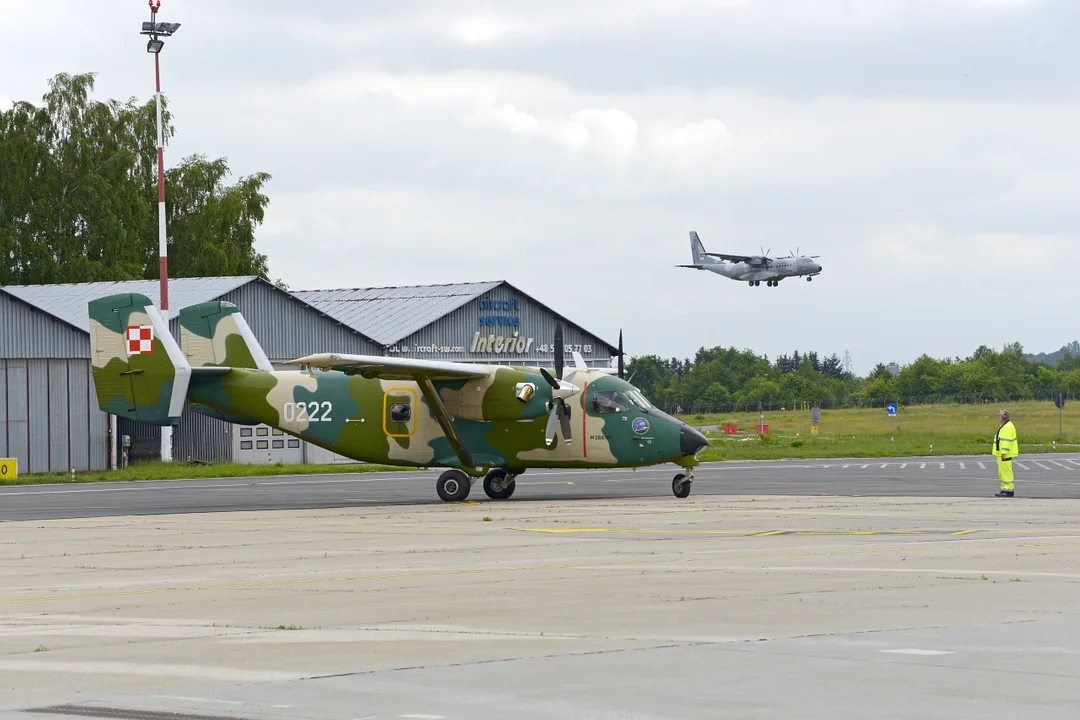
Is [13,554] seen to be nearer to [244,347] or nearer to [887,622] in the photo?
[887,622]

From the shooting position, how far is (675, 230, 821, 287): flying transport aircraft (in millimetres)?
103875

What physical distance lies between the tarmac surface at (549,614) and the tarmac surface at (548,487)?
16.9ft

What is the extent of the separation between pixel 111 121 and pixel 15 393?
38.0 metres

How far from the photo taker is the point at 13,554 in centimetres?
1923

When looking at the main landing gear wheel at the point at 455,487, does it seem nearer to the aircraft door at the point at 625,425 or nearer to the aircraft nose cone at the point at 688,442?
the aircraft door at the point at 625,425

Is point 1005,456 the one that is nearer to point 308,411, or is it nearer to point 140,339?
point 308,411

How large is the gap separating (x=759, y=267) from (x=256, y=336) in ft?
186

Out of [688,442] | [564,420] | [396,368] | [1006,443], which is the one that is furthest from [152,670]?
[1006,443]

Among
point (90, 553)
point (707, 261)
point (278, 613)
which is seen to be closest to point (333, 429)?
point (90, 553)

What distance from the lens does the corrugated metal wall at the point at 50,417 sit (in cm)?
5156

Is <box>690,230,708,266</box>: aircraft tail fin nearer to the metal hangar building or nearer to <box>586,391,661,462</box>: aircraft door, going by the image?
the metal hangar building

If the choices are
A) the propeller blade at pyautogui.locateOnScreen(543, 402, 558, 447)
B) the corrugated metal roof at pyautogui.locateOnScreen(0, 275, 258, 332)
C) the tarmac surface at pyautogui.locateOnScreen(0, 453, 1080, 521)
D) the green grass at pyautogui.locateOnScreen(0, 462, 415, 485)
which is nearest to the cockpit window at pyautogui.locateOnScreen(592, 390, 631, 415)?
the propeller blade at pyautogui.locateOnScreen(543, 402, 558, 447)

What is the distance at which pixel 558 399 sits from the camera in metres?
30.9

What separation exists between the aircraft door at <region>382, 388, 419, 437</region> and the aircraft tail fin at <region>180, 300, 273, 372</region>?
383 cm
